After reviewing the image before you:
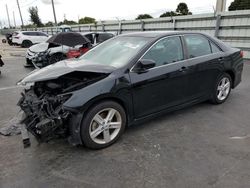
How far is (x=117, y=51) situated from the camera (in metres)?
3.81

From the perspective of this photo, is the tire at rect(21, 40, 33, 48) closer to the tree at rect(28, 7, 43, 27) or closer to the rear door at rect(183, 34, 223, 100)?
the rear door at rect(183, 34, 223, 100)

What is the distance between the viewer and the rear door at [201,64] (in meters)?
4.01

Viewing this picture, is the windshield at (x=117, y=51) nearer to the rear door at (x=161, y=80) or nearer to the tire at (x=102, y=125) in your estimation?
the rear door at (x=161, y=80)

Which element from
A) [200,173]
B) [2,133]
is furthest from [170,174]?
[2,133]

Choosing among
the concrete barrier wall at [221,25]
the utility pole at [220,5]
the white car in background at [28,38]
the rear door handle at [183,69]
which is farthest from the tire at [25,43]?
the rear door handle at [183,69]

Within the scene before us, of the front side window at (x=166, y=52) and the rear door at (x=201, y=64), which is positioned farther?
the rear door at (x=201, y=64)

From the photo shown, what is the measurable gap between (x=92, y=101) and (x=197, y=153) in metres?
1.52

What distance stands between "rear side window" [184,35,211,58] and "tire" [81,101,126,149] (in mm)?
1736

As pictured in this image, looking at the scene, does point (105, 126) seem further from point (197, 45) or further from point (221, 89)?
point (221, 89)

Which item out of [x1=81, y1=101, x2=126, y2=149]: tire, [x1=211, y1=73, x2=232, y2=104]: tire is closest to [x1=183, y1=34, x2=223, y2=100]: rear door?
[x1=211, y1=73, x2=232, y2=104]: tire

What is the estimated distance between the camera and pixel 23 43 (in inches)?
837

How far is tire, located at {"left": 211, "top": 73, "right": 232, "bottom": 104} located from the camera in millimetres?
4547

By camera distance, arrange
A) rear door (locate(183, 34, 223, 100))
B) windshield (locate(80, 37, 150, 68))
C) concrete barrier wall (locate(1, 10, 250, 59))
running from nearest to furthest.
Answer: windshield (locate(80, 37, 150, 68)), rear door (locate(183, 34, 223, 100)), concrete barrier wall (locate(1, 10, 250, 59))

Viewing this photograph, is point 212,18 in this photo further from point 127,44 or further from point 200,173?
point 200,173
